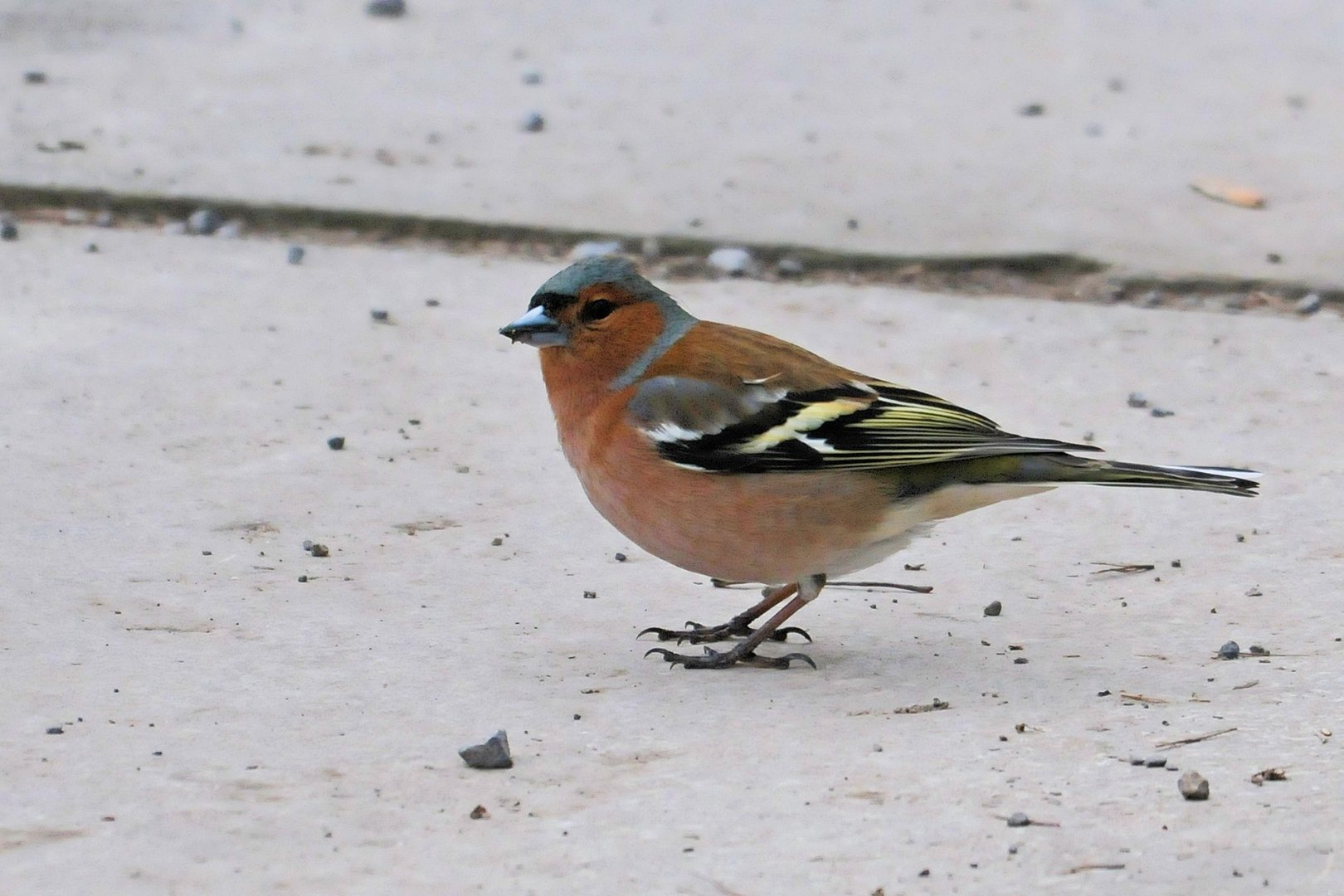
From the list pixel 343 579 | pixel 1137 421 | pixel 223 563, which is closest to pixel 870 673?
pixel 343 579

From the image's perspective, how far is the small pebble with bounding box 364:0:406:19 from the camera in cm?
945

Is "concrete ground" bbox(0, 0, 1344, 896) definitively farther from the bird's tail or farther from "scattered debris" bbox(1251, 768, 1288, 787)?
the bird's tail

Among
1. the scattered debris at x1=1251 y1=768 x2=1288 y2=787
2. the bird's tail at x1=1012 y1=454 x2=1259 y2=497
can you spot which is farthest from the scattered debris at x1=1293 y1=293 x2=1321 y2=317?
the scattered debris at x1=1251 y1=768 x2=1288 y2=787

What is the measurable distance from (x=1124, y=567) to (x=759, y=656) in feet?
3.22

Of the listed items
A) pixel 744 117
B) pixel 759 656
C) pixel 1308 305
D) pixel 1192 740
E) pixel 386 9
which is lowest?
pixel 759 656

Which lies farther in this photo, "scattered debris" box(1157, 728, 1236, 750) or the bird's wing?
the bird's wing

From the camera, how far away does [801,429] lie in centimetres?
416

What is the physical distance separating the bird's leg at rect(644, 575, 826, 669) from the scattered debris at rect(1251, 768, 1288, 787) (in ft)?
3.66

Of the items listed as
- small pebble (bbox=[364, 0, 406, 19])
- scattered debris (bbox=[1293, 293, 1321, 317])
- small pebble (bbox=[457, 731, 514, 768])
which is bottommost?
small pebble (bbox=[457, 731, 514, 768])

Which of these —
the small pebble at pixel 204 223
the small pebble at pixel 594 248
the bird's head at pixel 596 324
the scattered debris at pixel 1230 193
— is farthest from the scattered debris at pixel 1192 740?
the small pebble at pixel 204 223

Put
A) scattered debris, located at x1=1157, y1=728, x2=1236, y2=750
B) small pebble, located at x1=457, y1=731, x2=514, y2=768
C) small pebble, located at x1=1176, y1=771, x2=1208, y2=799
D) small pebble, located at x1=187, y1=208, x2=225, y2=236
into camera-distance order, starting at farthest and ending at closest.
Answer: small pebble, located at x1=187, y1=208, x2=225, y2=236
scattered debris, located at x1=1157, y1=728, x2=1236, y2=750
small pebble, located at x1=457, y1=731, x2=514, y2=768
small pebble, located at x1=1176, y1=771, x2=1208, y2=799

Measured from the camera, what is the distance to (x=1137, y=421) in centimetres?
558

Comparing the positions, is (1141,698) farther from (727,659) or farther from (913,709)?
(727,659)

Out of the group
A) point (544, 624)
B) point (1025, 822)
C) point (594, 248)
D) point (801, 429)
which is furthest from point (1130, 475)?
point (594, 248)
